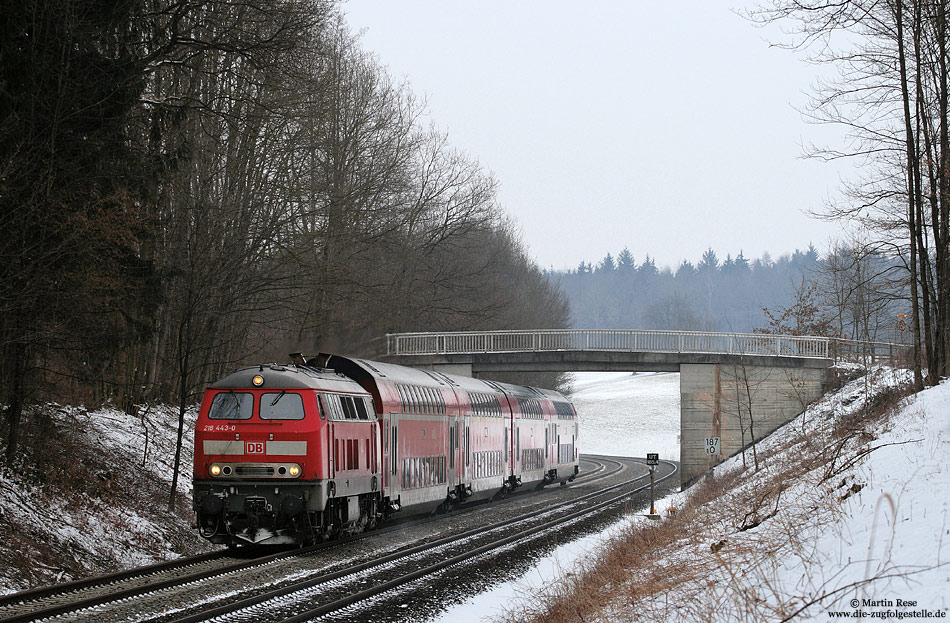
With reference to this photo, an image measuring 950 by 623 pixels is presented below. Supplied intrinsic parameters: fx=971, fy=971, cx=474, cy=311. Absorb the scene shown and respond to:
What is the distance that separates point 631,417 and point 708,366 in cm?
5401

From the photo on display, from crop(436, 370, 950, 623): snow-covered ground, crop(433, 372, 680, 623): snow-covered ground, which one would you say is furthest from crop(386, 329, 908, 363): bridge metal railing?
crop(436, 370, 950, 623): snow-covered ground

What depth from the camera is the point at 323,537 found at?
58.6 feet

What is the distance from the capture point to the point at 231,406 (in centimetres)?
1756

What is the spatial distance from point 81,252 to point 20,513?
→ 4.26 m

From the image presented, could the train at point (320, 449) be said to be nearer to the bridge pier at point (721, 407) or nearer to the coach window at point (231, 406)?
the coach window at point (231, 406)

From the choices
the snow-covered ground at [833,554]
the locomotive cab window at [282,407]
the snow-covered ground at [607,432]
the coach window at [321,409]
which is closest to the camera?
the snow-covered ground at [833,554]

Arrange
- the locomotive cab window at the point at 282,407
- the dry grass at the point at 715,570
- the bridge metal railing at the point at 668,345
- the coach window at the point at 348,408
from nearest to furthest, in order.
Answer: the dry grass at the point at 715,570 < the locomotive cab window at the point at 282,407 < the coach window at the point at 348,408 < the bridge metal railing at the point at 668,345

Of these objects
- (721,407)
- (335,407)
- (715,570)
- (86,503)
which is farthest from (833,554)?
(721,407)

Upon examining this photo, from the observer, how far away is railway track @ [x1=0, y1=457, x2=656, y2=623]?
11.3 metres

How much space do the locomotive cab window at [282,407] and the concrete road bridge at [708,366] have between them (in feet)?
89.6

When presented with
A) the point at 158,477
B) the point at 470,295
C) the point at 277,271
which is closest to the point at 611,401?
the point at 470,295

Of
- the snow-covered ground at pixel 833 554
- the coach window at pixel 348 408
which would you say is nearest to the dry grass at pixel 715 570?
the snow-covered ground at pixel 833 554

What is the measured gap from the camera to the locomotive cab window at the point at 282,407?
17.3m

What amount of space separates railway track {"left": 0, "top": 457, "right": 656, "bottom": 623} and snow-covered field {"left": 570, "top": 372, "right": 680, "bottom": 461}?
201ft
